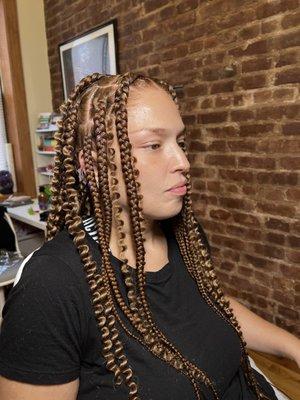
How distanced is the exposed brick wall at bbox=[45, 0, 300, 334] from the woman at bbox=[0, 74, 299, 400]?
115 cm

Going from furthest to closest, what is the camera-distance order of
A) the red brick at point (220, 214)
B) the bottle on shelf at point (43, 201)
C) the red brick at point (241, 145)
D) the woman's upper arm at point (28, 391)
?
the bottle on shelf at point (43, 201) < the red brick at point (220, 214) < the red brick at point (241, 145) < the woman's upper arm at point (28, 391)

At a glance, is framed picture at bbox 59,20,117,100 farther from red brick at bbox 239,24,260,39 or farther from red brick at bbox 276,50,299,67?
red brick at bbox 276,50,299,67

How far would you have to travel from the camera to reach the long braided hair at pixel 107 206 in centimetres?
74

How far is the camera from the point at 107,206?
81cm

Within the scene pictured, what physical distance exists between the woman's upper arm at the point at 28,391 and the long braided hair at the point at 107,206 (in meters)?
0.10

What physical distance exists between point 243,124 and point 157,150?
54.2 inches

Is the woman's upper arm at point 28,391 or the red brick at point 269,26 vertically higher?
the red brick at point 269,26

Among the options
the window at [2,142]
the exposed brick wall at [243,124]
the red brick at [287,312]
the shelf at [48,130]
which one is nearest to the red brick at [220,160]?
the exposed brick wall at [243,124]

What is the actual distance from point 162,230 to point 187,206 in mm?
98

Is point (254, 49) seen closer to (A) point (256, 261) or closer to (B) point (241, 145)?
(B) point (241, 145)

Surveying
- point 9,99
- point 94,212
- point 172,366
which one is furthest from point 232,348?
point 9,99

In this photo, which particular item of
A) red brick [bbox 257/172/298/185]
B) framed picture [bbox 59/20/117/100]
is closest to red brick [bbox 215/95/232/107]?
red brick [bbox 257/172/298/185]

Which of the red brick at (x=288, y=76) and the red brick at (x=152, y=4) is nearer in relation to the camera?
the red brick at (x=288, y=76)

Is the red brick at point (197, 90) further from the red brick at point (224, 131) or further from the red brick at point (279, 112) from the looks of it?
the red brick at point (279, 112)
